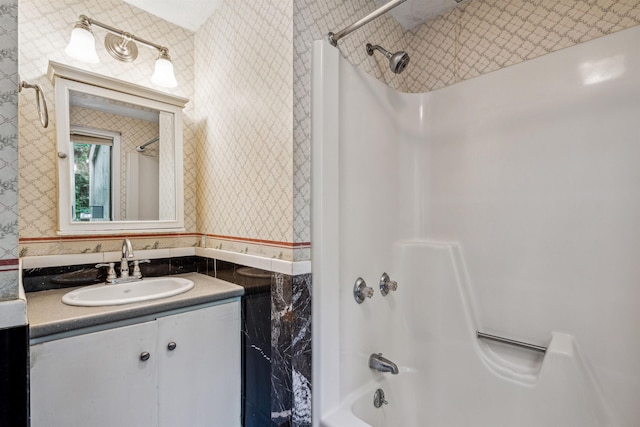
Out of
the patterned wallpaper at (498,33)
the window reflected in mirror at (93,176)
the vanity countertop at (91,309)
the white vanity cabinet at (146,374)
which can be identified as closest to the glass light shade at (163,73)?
the window reflected in mirror at (93,176)

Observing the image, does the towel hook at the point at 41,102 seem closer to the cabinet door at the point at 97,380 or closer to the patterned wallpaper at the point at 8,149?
the patterned wallpaper at the point at 8,149

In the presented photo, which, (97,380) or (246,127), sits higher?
(246,127)

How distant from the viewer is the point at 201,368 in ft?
4.32

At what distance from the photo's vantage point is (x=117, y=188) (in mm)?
1604

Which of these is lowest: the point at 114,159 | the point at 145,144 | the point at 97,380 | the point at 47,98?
the point at 97,380

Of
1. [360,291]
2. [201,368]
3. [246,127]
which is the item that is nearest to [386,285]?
[360,291]

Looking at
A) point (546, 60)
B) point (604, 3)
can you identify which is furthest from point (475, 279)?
point (604, 3)

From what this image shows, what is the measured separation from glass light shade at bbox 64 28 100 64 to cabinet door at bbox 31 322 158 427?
1342 mm

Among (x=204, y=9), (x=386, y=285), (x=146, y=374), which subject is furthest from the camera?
(x=204, y=9)

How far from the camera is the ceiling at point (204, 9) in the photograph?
170 centimetres

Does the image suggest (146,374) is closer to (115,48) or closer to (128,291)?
(128,291)

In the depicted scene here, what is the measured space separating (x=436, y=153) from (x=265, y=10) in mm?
1177

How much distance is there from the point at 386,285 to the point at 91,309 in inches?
50.5

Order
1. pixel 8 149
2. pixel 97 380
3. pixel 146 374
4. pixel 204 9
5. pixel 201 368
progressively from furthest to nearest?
1. pixel 204 9
2. pixel 201 368
3. pixel 146 374
4. pixel 97 380
5. pixel 8 149
